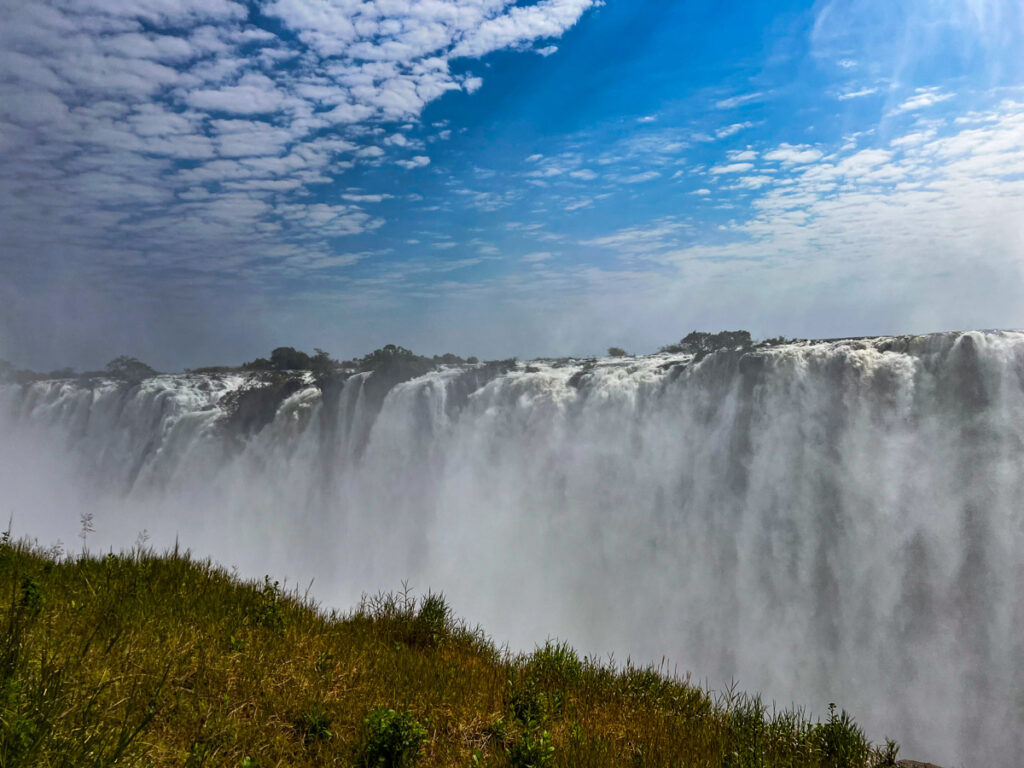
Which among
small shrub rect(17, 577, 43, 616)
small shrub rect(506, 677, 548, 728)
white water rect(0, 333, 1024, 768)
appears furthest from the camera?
white water rect(0, 333, 1024, 768)

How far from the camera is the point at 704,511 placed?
15.5 m

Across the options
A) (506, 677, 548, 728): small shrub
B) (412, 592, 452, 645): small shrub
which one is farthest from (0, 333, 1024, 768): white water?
(506, 677, 548, 728): small shrub

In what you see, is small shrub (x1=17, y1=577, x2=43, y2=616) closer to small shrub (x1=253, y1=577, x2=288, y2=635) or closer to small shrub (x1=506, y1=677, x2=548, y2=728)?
small shrub (x1=253, y1=577, x2=288, y2=635)

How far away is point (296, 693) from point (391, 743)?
35.9 inches

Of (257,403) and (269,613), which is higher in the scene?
(257,403)

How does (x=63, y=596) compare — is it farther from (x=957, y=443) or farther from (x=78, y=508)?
(x=78, y=508)

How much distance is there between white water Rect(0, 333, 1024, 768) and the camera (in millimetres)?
11969

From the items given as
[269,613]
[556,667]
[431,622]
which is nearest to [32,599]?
[269,613]

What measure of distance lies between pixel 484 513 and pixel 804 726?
15.2m

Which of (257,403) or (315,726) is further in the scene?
(257,403)

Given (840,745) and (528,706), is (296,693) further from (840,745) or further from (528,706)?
(840,745)

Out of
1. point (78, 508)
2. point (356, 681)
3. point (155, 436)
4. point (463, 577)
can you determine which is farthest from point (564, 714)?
point (78, 508)

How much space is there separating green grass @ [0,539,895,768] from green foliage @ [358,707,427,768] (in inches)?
0.4

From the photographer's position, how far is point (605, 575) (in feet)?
54.7
